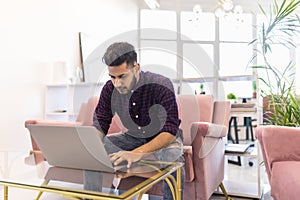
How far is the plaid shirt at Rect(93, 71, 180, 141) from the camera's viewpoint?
1.52 metres

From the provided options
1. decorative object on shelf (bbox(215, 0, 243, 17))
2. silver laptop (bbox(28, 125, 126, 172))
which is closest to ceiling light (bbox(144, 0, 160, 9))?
decorative object on shelf (bbox(215, 0, 243, 17))

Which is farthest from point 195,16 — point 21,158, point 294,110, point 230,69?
point 21,158

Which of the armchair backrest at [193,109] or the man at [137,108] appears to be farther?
the armchair backrest at [193,109]

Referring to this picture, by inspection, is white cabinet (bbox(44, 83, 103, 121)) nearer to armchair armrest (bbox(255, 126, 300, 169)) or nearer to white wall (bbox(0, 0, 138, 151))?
white wall (bbox(0, 0, 138, 151))

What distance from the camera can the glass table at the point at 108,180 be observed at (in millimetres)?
925

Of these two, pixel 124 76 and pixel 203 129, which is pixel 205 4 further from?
pixel 124 76

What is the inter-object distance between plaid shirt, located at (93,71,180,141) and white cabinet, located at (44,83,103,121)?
1356 mm

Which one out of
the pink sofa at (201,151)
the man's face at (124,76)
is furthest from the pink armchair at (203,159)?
the man's face at (124,76)

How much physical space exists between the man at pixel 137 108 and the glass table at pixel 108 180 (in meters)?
0.13

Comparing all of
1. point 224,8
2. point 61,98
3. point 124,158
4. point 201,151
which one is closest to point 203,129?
point 201,151

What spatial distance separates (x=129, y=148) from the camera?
164cm

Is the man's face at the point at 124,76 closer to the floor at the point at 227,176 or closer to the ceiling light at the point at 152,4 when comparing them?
the floor at the point at 227,176

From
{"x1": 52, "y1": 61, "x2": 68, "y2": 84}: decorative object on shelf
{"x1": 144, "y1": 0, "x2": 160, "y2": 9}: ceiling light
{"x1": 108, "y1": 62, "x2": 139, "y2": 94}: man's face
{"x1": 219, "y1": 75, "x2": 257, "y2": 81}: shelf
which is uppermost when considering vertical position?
{"x1": 144, "y1": 0, "x2": 160, "y2": 9}: ceiling light

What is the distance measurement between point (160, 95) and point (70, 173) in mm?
618
